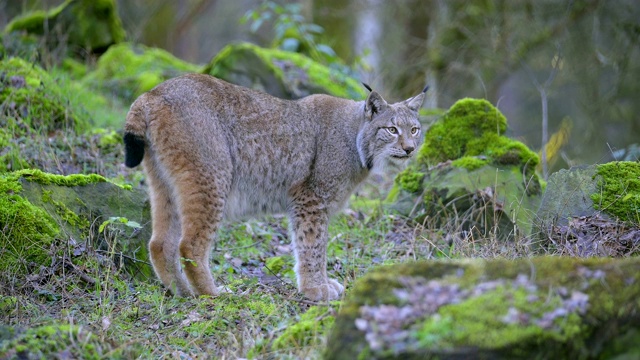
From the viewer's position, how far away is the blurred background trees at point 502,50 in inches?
474

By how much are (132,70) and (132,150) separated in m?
6.57

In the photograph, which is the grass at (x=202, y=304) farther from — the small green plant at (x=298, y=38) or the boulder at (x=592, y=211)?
the small green plant at (x=298, y=38)

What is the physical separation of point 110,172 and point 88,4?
5.62 metres

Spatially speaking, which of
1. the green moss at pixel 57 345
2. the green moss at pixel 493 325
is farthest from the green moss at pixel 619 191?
the green moss at pixel 57 345

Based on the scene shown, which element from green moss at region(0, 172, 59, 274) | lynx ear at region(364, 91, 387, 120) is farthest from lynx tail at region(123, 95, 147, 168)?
lynx ear at region(364, 91, 387, 120)

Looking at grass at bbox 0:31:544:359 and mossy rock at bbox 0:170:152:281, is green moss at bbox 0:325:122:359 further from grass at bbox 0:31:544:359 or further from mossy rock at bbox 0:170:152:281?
mossy rock at bbox 0:170:152:281

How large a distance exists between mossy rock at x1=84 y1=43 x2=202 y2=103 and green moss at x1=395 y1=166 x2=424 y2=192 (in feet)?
14.6

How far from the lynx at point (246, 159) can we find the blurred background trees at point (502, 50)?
544 cm

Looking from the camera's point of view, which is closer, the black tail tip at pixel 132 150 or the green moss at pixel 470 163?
the black tail tip at pixel 132 150

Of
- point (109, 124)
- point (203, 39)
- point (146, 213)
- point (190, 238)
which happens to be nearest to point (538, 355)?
point (190, 238)

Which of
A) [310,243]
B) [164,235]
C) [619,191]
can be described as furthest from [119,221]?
[619,191]

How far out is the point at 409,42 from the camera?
14.2 m

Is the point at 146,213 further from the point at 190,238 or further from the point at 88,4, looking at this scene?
the point at 88,4

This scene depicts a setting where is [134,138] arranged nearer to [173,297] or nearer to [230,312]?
[173,297]
